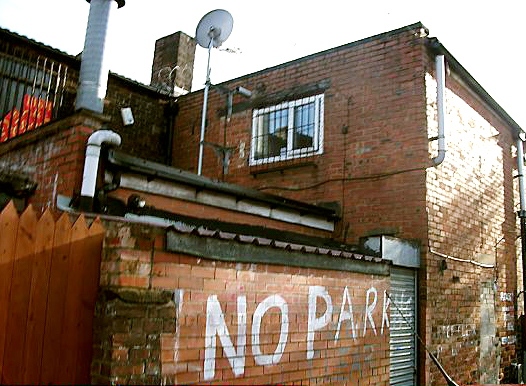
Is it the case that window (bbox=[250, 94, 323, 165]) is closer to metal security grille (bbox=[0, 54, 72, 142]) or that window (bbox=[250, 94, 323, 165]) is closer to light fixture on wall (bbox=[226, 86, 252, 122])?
light fixture on wall (bbox=[226, 86, 252, 122])

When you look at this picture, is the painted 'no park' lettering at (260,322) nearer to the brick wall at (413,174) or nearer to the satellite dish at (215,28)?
the brick wall at (413,174)

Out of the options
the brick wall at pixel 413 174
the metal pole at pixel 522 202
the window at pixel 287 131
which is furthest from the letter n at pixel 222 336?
the metal pole at pixel 522 202

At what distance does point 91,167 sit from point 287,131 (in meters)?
4.71

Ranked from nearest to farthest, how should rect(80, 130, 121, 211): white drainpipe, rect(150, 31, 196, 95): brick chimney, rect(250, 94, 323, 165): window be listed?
1. rect(80, 130, 121, 211): white drainpipe
2. rect(250, 94, 323, 165): window
3. rect(150, 31, 196, 95): brick chimney

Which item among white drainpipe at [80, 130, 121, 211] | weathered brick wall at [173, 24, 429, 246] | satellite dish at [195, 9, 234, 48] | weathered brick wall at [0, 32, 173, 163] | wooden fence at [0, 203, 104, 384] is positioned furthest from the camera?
satellite dish at [195, 9, 234, 48]

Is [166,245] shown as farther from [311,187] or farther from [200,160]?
[200,160]

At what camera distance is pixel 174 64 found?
1188 centimetres

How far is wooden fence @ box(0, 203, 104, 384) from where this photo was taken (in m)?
3.11

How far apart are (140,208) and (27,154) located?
177 cm

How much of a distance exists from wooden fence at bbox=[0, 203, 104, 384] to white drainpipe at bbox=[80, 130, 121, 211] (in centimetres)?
150

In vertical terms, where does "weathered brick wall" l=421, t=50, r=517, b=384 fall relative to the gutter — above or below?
below

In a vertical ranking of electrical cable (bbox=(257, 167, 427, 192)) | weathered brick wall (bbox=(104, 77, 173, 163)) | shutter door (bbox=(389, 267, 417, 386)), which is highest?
weathered brick wall (bbox=(104, 77, 173, 163))

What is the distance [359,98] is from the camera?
808cm

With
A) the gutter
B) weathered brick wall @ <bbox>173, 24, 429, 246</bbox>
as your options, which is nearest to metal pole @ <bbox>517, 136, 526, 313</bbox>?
the gutter
